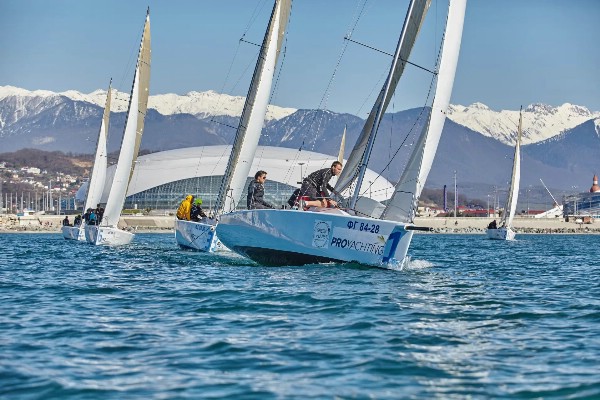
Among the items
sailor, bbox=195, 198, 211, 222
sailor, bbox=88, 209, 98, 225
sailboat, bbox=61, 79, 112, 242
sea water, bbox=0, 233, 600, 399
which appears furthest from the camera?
sailboat, bbox=61, 79, 112, 242

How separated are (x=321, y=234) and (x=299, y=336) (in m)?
8.30

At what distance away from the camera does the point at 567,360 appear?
10.2 m

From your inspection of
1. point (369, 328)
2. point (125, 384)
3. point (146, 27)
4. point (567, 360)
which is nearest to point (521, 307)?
point (369, 328)

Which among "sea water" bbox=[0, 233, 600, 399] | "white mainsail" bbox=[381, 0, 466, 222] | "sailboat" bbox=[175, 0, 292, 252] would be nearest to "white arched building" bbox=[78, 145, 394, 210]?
"sailboat" bbox=[175, 0, 292, 252]

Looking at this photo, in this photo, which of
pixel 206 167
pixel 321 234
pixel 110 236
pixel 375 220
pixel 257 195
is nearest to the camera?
pixel 375 220

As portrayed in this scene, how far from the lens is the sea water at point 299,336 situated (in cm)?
906

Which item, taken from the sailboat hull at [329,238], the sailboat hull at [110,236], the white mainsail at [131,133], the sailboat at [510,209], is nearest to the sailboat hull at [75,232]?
the white mainsail at [131,133]

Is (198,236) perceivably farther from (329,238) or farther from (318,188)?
(329,238)

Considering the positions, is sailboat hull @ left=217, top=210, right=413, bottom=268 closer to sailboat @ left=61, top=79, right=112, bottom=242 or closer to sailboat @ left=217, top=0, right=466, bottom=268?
sailboat @ left=217, top=0, right=466, bottom=268

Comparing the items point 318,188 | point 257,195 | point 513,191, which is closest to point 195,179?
point 513,191

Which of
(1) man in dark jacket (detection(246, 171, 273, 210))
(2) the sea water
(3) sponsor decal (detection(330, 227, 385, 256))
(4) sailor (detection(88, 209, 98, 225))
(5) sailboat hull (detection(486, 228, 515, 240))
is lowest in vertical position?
(2) the sea water

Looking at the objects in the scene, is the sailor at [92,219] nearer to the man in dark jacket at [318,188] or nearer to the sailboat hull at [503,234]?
the man in dark jacket at [318,188]

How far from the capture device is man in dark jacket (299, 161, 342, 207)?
20562mm

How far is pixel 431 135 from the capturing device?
20.0 metres
